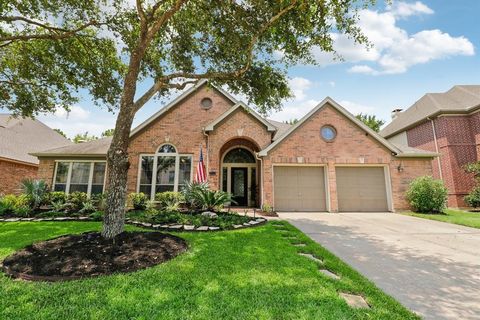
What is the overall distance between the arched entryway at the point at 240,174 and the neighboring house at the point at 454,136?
12477mm

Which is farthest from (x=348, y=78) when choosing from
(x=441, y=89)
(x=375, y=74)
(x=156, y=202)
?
(x=441, y=89)

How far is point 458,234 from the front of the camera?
22.5 ft

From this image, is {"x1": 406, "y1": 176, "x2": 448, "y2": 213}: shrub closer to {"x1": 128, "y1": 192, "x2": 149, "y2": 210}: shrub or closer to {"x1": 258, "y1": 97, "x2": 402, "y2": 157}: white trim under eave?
{"x1": 258, "y1": 97, "x2": 402, "y2": 157}: white trim under eave

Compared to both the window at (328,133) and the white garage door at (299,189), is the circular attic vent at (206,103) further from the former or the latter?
the window at (328,133)

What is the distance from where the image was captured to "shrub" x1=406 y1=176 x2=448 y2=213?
1148cm

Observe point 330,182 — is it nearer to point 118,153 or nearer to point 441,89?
point 118,153

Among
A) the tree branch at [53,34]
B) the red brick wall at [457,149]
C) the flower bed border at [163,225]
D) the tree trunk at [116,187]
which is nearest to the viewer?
the tree trunk at [116,187]

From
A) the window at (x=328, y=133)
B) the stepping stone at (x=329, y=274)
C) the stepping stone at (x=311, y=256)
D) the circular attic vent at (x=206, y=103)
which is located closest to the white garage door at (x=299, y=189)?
the window at (x=328, y=133)

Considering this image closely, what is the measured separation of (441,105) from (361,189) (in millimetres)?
10710

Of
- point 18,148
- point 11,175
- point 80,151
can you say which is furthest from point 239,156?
point 18,148

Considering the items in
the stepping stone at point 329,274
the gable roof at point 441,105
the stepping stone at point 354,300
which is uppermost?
the gable roof at point 441,105

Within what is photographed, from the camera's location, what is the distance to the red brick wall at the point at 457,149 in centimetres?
1529

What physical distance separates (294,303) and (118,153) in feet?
14.7

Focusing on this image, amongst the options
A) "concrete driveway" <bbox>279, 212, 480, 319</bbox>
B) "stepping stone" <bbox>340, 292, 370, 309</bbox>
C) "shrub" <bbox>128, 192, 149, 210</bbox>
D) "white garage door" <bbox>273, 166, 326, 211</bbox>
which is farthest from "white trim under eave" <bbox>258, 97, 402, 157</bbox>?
"stepping stone" <bbox>340, 292, 370, 309</bbox>
